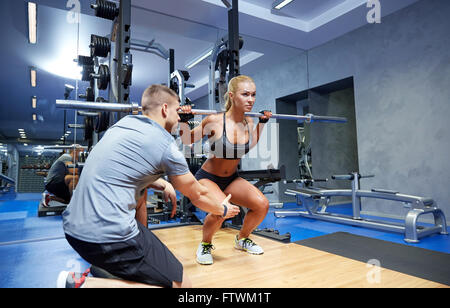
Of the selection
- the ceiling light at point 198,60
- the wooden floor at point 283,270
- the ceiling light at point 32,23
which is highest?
the ceiling light at point 198,60

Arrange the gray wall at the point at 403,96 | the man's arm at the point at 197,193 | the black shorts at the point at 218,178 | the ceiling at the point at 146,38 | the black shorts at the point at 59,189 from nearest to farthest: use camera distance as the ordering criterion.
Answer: the man's arm at the point at 197,193, the black shorts at the point at 218,178, the ceiling at the point at 146,38, the black shorts at the point at 59,189, the gray wall at the point at 403,96

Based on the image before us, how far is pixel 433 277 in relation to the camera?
1712mm

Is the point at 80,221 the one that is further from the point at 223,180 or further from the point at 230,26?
the point at 230,26

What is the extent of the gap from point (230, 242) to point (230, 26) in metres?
2.41

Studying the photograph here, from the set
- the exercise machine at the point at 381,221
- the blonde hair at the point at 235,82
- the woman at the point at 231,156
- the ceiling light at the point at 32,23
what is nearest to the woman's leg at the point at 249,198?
the woman at the point at 231,156

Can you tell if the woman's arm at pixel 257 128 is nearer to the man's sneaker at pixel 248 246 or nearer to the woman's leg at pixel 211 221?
the woman's leg at pixel 211 221

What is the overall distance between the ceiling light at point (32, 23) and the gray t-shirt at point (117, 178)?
2.92m

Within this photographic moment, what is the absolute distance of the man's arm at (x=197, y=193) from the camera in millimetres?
1312

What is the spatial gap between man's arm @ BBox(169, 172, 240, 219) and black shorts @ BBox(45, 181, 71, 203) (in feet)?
9.94

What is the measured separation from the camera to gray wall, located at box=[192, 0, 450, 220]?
12.2ft

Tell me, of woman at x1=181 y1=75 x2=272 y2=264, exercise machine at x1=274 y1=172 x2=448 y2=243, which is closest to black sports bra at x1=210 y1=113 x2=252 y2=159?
woman at x1=181 y1=75 x2=272 y2=264

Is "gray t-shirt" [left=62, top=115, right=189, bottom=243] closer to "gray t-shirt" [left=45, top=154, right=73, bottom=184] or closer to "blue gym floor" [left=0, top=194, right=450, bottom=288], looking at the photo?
"blue gym floor" [left=0, top=194, right=450, bottom=288]
